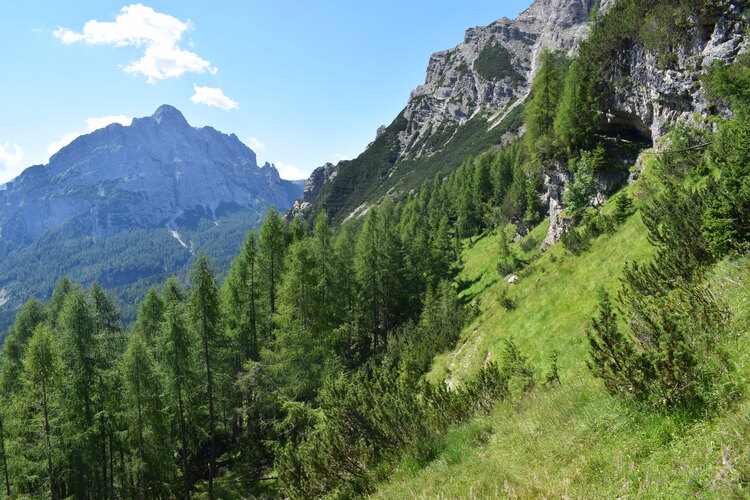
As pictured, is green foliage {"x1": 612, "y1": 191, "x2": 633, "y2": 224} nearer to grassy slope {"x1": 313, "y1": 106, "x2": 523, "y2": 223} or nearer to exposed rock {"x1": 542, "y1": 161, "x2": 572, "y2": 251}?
exposed rock {"x1": 542, "y1": 161, "x2": 572, "y2": 251}

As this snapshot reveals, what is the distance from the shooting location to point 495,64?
18000 centimetres

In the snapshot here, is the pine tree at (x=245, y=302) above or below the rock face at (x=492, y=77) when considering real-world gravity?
below

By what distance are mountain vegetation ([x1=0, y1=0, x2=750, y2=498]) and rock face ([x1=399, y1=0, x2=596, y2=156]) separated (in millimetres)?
131129

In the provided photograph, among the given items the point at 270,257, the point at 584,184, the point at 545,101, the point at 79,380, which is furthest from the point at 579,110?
the point at 79,380

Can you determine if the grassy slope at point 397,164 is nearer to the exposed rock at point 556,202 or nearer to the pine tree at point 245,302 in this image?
the exposed rock at point 556,202

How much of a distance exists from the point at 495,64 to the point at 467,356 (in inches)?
7804

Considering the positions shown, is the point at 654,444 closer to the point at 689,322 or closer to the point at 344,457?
the point at 689,322

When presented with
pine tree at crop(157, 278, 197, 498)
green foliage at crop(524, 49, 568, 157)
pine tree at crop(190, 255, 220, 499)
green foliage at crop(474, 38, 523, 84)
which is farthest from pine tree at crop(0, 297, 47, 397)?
green foliage at crop(474, 38, 523, 84)

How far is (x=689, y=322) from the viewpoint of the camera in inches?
188

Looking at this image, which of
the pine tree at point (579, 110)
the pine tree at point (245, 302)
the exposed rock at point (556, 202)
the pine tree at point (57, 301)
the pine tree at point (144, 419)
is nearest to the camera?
the pine tree at point (144, 419)

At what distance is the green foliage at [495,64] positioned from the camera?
559ft

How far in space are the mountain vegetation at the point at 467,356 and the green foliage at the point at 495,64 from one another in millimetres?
145221

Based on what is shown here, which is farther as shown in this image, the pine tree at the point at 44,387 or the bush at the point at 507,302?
the bush at the point at 507,302

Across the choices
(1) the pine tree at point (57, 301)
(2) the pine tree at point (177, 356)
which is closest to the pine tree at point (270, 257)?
(2) the pine tree at point (177, 356)
